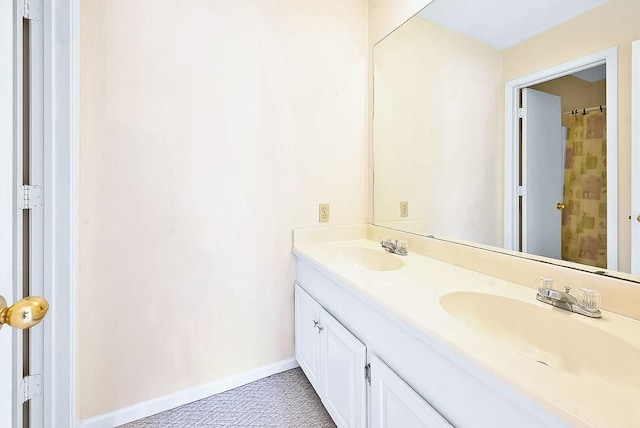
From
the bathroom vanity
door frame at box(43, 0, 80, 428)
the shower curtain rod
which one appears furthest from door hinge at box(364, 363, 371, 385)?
door frame at box(43, 0, 80, 428)

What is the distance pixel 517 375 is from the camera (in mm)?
582

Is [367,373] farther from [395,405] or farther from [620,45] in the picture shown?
[620,45]

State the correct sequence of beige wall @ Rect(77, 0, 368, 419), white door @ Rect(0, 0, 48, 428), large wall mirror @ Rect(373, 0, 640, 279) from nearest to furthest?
large wall mirror @ Rect(373, 0, 640, 279)
white door @ Rect(0, 0, 48, 428)
beige wall @ Rect(77, 0, 368, 419)

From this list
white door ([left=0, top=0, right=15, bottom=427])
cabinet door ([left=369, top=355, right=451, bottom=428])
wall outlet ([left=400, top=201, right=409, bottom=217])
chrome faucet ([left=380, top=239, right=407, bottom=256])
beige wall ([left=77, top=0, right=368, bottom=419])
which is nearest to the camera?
white door ([left=0, top=0, right=15, bottom=427])

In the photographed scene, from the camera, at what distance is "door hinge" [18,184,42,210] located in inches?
43.4

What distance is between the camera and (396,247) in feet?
5.38

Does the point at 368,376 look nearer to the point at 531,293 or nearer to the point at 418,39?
the point at 531,293

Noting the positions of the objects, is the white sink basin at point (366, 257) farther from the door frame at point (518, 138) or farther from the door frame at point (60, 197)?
the door frame at point (60, 197)

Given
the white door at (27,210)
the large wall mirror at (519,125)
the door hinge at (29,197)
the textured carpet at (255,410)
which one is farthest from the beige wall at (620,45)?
the door hinge at (29,197)

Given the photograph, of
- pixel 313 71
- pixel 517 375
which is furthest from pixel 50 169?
pixel 517 375

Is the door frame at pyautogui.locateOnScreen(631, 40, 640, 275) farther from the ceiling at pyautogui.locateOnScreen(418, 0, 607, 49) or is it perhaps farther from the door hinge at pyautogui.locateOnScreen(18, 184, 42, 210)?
the door hinge at pyautogui.locateOnScreen(18, 184, 42, 210)

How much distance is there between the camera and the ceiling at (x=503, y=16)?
1.01 metres

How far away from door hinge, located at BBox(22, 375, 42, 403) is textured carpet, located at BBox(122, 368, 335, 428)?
1.45ft

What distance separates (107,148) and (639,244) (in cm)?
202
